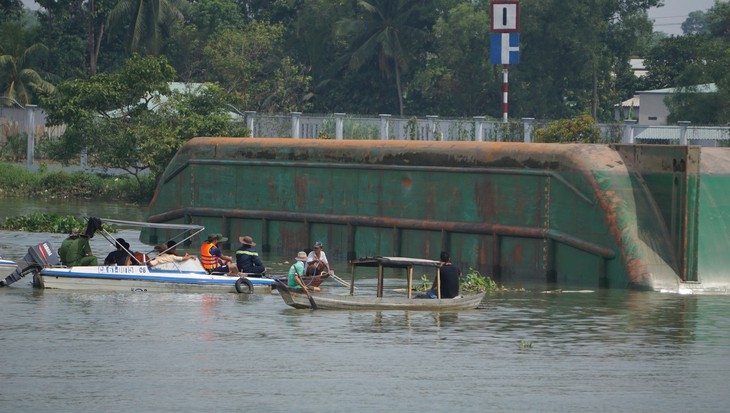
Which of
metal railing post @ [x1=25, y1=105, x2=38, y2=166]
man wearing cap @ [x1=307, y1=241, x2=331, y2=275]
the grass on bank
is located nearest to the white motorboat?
man wearing cap @ [x1=307, y1=241, x2=331, y2=275]

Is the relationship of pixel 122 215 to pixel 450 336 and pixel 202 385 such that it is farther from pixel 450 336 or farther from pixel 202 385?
pixel 202 385

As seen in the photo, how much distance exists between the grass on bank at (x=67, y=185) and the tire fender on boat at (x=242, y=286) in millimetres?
32074

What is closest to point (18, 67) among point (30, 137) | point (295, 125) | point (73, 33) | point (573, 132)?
point (73, 33)

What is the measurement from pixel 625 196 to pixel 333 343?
9.04m

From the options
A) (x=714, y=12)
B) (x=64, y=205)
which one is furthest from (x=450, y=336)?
(x=714, y=12)

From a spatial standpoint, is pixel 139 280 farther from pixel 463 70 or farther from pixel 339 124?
pixel 463 70

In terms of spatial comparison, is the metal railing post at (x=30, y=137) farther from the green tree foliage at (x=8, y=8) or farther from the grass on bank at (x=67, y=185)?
the green tree foliage at (x=8, y=8)

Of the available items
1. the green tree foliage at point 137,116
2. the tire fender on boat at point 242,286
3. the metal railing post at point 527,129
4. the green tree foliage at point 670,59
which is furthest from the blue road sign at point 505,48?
the green tree foliage at point 670,59

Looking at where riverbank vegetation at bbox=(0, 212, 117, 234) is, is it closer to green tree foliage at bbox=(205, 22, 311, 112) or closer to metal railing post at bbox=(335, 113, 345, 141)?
metal railing post at bbox=(335, 113, 345, 141)

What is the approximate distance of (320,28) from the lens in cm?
8931

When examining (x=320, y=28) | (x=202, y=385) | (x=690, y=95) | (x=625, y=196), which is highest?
(x=320, y=28)

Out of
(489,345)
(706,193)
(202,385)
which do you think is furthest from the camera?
(706,193)

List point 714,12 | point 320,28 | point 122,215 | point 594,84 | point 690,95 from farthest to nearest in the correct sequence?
point 714,12 → point 320,28 → point 594,84 → point 690,95 → point 122,215

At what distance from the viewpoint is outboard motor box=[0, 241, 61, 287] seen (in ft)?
96.4
